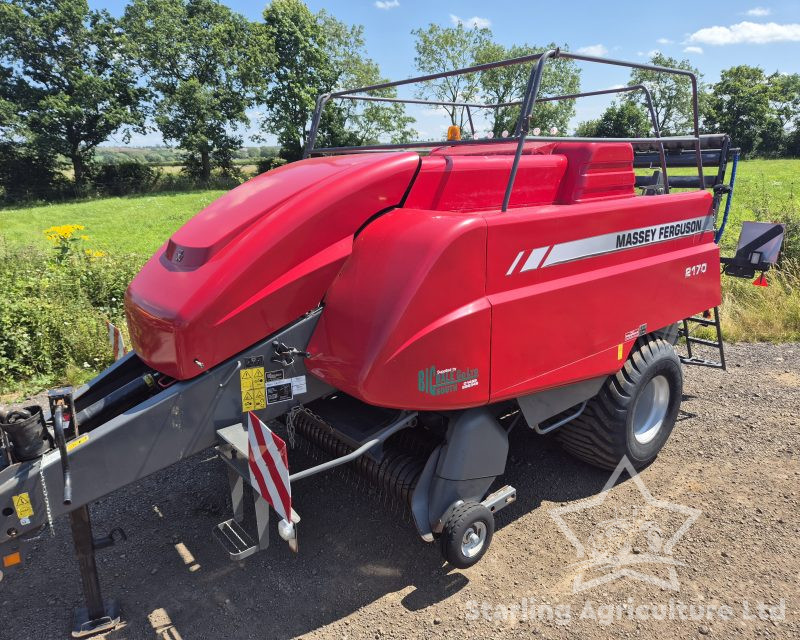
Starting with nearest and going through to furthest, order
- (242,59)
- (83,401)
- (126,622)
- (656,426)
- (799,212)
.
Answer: (126,622)
(83,401)
(656,426)
(799,212)
(242,59)

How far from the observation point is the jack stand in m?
2.38

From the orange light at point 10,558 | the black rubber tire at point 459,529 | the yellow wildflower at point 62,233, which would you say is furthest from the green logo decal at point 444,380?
the yellow wildflower at point 62,233

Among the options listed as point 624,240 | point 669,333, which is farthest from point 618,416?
point 624,240

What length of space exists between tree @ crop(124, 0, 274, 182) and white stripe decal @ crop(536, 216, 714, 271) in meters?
31.9

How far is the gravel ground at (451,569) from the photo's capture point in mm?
2523

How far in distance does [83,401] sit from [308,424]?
1.14 metres

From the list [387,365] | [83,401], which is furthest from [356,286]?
[83,401]

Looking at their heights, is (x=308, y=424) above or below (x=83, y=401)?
below

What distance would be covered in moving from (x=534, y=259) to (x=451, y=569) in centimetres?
158

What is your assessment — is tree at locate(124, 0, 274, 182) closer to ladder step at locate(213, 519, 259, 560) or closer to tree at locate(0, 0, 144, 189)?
tree at locate(0, 0, 144, 189)

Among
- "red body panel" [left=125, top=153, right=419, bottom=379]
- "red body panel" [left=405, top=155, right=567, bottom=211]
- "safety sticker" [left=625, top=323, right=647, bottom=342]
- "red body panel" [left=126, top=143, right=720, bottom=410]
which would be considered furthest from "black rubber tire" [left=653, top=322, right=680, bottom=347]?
"red body panel" [left=125, top=153, right=419, bottom=379]

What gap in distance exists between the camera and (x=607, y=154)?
10.1 ft

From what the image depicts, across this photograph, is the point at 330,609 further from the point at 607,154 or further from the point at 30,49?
the point at 30,49

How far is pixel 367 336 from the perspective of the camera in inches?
92.3
